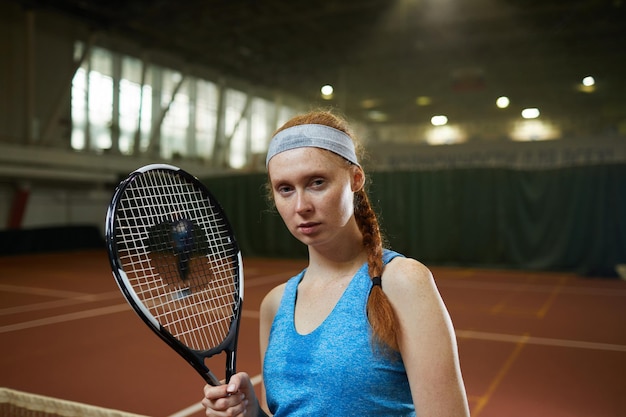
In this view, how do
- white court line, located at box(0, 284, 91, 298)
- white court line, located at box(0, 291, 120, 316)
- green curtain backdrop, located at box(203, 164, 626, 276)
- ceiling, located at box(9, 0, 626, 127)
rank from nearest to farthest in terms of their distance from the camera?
white court line, located at box(0, 291, 120, 316), white court line, located at box(0, 284, 91, 298), green curtain backdrop, located at box(203, 164, 626, 276), ceiling, located at box(9, 0, 626, 127)

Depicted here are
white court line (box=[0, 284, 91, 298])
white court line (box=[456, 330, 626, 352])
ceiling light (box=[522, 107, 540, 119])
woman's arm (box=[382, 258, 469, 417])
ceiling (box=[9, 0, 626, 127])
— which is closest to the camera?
woman's arm (box=[382, 258, 469, 417])

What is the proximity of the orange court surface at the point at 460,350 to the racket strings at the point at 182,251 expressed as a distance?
136cm

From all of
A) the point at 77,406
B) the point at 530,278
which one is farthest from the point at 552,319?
the point at 77,406

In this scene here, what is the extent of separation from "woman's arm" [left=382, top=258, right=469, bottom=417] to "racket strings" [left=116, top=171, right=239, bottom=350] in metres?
0.65

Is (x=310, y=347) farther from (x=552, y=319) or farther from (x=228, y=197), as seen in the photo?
(x=228, y=197)

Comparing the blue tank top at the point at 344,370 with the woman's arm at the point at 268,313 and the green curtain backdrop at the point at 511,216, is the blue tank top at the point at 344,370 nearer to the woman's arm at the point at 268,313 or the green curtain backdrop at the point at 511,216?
the woman's arm at the point at 268,313

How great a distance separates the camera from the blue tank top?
111 cm

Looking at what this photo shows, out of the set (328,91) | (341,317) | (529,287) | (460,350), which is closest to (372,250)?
(341,317)

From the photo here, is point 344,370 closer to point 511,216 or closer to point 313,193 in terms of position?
point 313,193

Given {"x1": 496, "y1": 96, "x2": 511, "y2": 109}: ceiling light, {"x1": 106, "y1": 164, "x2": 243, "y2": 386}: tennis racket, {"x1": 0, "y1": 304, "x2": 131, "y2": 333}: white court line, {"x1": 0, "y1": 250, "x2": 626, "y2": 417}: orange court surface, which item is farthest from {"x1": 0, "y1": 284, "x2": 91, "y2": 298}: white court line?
{"x1": 496, "y1": 96, "x2": 511, "y2": 109}: ceiling light

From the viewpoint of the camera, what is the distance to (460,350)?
4055 mm

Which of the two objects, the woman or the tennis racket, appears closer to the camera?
the woman

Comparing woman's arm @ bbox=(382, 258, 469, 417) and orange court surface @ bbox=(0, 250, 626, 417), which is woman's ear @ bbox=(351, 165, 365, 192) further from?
orange court surface @ bbox=(0, 250, 626, 417)

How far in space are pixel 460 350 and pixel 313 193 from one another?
10.6 ft
